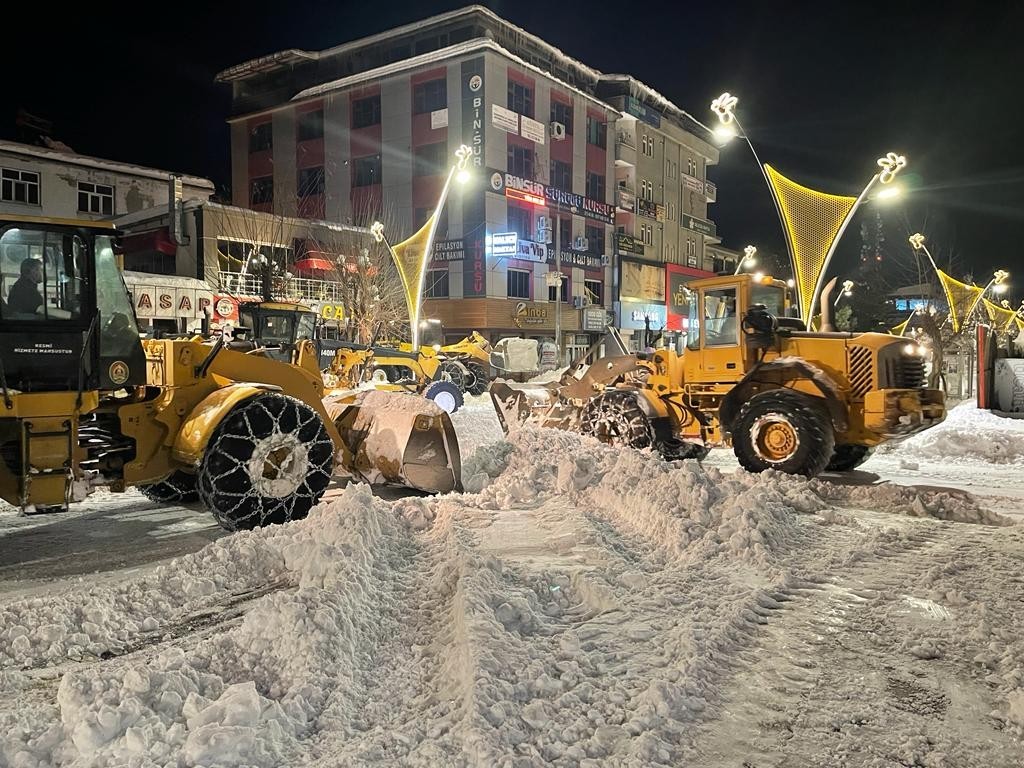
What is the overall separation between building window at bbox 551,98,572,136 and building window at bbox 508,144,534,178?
293 centimetres

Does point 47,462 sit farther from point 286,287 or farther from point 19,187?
point 19,187

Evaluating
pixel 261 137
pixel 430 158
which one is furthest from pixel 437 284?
pixel 261 137

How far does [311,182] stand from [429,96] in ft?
29.0

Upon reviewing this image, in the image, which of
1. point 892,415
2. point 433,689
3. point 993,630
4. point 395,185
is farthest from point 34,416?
point 395,185

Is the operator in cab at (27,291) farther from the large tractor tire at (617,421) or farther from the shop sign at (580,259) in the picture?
the shop sign at (580,259)

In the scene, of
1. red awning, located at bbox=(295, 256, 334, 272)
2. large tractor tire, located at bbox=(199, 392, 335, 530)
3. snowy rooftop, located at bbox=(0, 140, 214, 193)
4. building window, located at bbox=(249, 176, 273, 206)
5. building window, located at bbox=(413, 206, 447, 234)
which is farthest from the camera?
building window, located at bbox=(249, 176, 273, 206)

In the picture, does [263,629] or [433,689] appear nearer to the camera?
[433,689]

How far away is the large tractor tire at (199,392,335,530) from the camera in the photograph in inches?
244

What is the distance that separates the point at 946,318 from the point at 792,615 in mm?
27877

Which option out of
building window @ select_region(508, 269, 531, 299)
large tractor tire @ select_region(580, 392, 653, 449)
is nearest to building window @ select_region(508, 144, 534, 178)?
building window @ select_region(508, 269, 531, 299)

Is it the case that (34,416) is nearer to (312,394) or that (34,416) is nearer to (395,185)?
(312,394)

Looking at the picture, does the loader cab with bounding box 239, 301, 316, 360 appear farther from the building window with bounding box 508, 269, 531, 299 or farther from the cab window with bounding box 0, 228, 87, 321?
the building window with bounding box 508, 269, 531, 299

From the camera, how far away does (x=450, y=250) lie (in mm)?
38375

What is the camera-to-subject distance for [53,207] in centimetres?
2673
